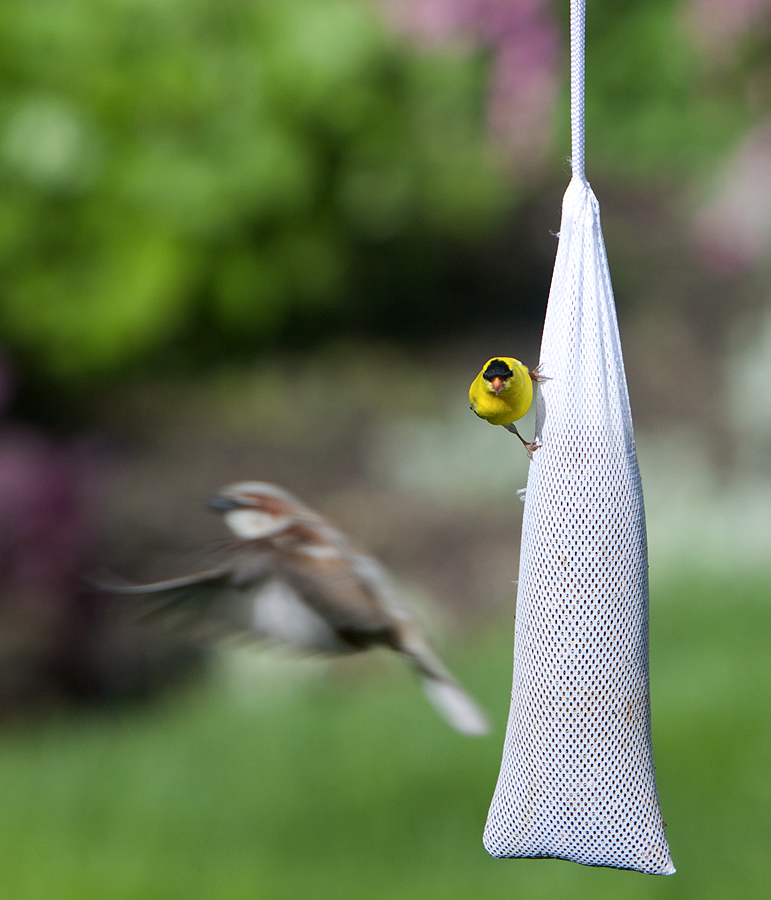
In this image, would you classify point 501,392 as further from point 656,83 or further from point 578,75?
point 656,83

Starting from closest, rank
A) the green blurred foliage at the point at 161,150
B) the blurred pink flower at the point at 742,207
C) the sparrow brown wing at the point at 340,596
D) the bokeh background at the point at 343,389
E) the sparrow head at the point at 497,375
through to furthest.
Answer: the sparrow head at the point at 497,375
the sparrow brown wing at the point at 340,596
the bokeh background at the point at 343,389
the blurred pink flower at the point at 742,207
the green blurred foliage at the point at 161,150

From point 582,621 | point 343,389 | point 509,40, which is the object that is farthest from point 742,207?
point 582,621

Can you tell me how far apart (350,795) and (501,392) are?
214 centimetres

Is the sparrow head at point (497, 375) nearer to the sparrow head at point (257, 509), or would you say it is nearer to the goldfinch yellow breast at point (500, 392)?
the goldfinch yellow breast at point (500, 392)

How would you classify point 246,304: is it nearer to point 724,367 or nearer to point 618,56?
point 724,367

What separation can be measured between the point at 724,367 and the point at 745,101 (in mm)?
3372

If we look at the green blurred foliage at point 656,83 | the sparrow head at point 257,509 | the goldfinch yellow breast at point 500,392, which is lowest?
the sparrow head at point 257,509

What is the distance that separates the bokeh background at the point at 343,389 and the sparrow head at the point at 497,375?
51 centimetres

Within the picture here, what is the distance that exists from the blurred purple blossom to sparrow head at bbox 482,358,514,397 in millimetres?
2501

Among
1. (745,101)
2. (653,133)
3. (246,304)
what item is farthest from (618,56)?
(246,304)

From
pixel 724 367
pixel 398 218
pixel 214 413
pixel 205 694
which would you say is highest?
pixel 398 218

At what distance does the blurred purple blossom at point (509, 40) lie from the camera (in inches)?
132

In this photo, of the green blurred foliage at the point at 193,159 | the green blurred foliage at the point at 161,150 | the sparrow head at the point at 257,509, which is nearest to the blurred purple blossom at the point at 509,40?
the green blurred foliage at the point at 193,159

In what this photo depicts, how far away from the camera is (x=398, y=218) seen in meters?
7.30
